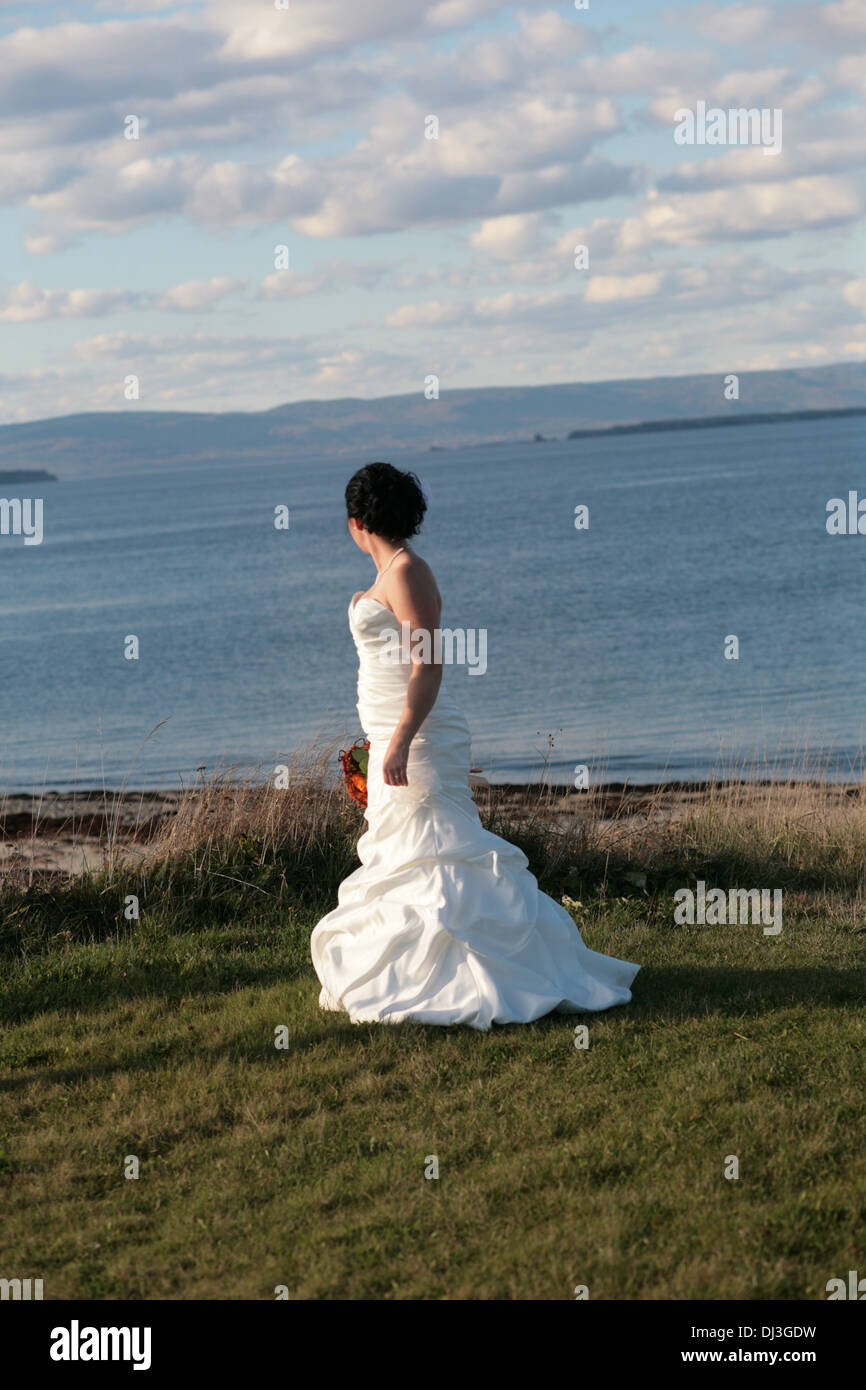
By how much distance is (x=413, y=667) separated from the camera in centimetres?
657

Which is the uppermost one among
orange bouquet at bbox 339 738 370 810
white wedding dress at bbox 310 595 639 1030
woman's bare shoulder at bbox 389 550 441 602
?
woman's bare shoulder at bbox 389 550 441 602

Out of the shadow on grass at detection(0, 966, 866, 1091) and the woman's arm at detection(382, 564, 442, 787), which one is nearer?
the shadow on grass at detection(0, 966, 866, 1091)

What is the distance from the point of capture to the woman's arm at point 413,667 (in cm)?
649

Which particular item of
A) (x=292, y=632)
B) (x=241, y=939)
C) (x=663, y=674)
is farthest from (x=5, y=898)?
(x=292, y=632)

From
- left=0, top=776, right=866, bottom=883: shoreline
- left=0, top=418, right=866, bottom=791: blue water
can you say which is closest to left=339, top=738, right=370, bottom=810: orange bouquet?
left=0, top=776, right=866, bottom=883: shoreline

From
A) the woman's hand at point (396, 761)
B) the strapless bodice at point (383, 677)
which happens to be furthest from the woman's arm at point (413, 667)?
the strapless bodice at point (383, 677)

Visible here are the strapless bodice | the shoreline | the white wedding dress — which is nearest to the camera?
the white wedding dress

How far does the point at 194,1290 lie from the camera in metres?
4.31

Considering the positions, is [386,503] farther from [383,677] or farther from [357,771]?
[357,771]

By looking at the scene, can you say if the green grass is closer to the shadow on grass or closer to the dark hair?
the shadow on grass

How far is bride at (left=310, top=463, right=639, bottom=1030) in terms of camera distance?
21.3 feet

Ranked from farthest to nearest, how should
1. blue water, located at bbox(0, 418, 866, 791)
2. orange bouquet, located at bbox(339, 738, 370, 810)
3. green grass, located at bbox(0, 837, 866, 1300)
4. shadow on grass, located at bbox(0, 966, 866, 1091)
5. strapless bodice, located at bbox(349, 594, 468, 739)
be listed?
blue water, located at bbox(0, 418, 866, 791), orange bouquet, located at bbox(339, 738, 370, 810), strapless bodice, located at bbox(349, 594, 468, 739), shadow on grass, located at bbox(0, 966, 866, 1091), green grass, located at bbox(0, 837, 866, 1300)

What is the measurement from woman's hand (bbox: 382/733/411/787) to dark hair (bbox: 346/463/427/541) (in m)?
1.06

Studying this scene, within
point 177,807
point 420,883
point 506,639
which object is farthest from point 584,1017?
point 506,639
